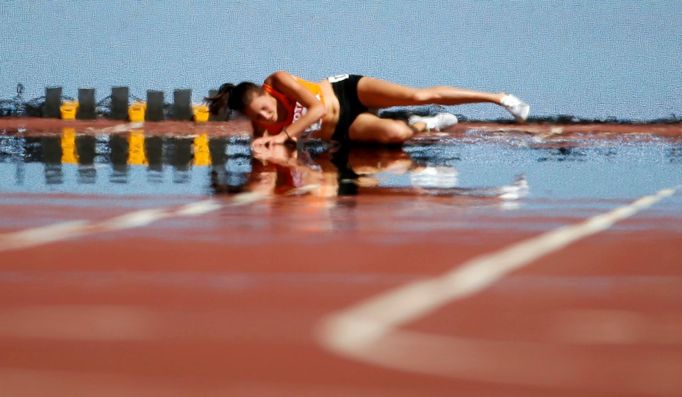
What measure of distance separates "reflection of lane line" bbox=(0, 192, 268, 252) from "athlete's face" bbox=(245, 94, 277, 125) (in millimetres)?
2617

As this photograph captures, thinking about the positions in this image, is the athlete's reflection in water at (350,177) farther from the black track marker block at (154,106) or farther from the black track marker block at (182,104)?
the black track marker block at (182,104)

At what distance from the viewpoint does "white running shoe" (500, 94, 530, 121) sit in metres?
7.12

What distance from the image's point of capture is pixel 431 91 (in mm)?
7195

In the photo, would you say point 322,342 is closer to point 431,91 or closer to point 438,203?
point 438,203

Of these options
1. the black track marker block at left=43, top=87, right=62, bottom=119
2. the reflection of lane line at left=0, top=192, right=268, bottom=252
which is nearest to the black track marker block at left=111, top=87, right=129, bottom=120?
the black track marker block at left=43, top=87, right=62, bottom=119

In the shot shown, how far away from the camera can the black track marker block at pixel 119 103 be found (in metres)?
20.6

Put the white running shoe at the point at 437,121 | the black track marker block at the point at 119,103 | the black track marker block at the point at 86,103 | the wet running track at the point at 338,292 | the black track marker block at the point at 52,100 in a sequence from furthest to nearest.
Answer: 1. the black track marker block at the point at 86,103
2. the black track marker block at the point at 52,100
3. the black track marker block at the point at 119,103
4. the white running shoe at the point at 437,121
5. the wet running track at the point at 338,292

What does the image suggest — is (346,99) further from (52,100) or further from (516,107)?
(52,100)

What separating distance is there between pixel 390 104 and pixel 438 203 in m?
3.56

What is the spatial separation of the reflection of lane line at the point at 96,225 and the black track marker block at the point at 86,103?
18.3m

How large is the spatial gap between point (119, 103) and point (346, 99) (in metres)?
14.4

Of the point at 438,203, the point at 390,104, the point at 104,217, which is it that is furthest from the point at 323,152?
the point at 104,217

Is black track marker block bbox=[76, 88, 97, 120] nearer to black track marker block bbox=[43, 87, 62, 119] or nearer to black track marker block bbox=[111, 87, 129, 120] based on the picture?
black track marker block bbox=[43, 87, 62, 119]

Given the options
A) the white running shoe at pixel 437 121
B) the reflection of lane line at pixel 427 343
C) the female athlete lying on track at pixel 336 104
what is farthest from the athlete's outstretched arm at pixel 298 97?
the reflection of lane line at pixel 427 343
